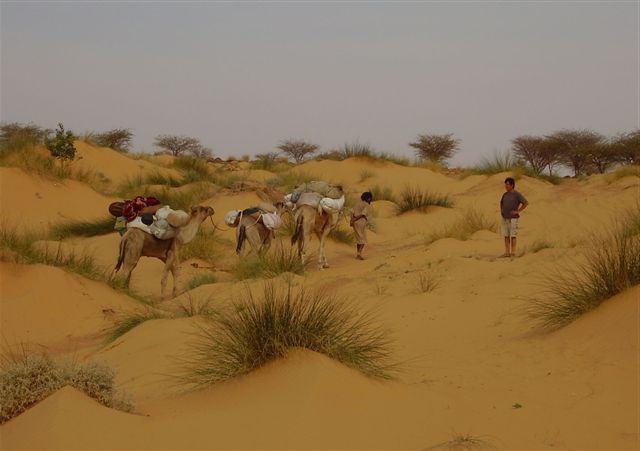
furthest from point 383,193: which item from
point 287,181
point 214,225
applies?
point 214,225

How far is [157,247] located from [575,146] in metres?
31.9

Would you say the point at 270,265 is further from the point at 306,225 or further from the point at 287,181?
the point at 287,181

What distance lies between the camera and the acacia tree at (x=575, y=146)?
39.8m

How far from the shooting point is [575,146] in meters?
40.3

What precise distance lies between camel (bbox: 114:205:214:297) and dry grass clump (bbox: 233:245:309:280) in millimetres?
1235

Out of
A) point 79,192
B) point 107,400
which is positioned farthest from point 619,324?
point 79,192

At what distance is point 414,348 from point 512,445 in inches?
126

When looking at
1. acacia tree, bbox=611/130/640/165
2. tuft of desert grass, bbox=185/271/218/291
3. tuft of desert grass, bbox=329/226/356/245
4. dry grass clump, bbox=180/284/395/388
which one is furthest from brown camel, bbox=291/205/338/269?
acacia tree, bbox=611/130/640/165

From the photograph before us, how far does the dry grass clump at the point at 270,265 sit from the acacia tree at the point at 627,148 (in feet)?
88.0

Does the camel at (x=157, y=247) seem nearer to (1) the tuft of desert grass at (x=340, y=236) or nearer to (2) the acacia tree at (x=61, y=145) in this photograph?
(1) the tuft of desert grass at (x=340, y=236)

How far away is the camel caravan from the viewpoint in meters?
13.2

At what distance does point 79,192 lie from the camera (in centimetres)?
2433

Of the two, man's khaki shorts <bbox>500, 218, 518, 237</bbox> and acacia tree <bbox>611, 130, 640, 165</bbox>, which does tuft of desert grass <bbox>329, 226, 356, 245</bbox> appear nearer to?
man's khaki shorts <bbox>500, 218, 518, 237</bbox>

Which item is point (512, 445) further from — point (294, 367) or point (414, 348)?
point (414, 348)
